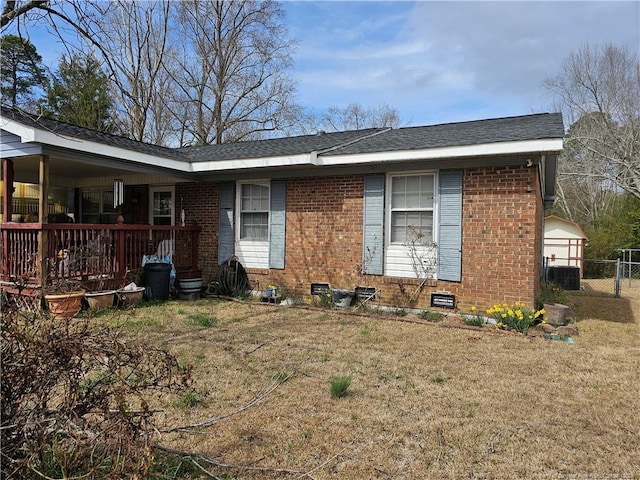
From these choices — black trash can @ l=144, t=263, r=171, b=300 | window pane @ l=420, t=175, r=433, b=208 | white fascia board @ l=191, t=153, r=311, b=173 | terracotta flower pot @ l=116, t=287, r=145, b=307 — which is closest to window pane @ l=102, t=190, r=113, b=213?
white fascia board @ l=191, t=153, r=311, b=173

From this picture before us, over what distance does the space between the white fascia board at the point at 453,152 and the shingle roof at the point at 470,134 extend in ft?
0.22

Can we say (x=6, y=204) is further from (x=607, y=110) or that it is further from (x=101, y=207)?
(x=607, y=110)

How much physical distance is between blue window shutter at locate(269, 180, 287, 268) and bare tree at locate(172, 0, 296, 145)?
1672 cm

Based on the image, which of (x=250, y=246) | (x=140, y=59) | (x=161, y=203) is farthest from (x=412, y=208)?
(x=140, y=59)

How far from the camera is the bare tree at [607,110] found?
21.9 metres

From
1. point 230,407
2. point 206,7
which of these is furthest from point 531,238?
point 206,7

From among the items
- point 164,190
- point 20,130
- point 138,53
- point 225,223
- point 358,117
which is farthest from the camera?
point 358,117

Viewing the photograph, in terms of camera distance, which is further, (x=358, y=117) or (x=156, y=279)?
(x=358, y=117)

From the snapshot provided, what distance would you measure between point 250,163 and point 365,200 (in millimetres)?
2462

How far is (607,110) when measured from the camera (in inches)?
923

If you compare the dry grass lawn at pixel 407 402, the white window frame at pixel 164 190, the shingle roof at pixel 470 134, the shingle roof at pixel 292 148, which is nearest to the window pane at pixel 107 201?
the white window frame at pixel 164 190

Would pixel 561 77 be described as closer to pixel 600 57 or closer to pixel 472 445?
pixel 600 57

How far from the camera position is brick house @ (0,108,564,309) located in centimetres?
691

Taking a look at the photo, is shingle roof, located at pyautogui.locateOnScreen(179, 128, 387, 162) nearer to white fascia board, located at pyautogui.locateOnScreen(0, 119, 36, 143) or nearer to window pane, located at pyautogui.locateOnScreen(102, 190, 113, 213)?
window pane, located at pyautogui.locateOnScreen(102, 190, 113, 213)
